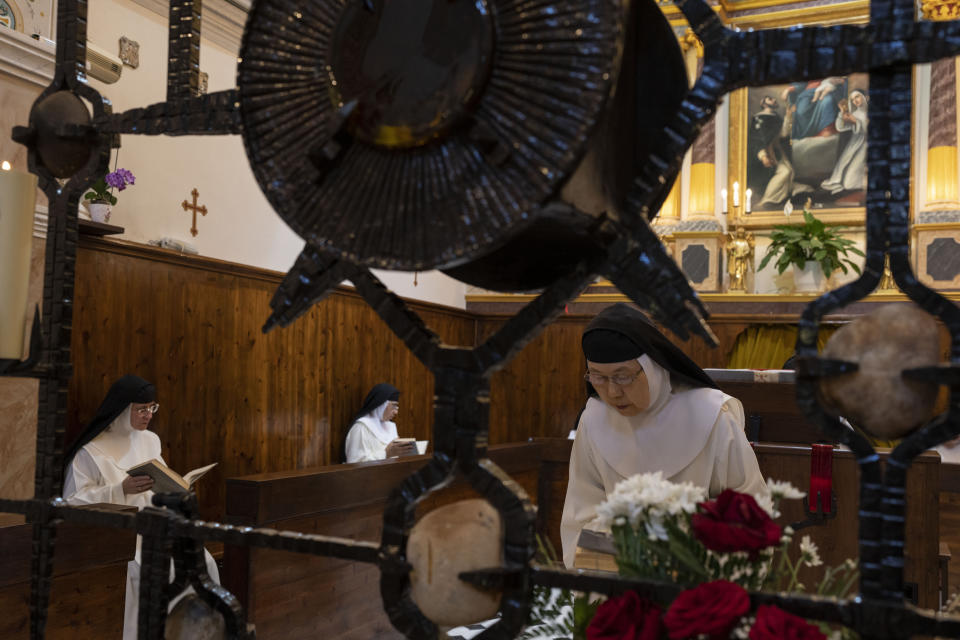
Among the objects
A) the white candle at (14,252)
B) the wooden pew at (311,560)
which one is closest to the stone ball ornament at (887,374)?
the white candle at (14,252)

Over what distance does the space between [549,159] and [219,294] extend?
6.75 meters

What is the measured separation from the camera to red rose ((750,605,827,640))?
0.86 meters

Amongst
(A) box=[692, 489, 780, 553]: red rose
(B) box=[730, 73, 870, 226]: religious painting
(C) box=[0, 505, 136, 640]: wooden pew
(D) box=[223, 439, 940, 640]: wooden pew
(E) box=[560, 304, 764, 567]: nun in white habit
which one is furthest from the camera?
(B) box=[730, 73, 870, 226]: religious painting

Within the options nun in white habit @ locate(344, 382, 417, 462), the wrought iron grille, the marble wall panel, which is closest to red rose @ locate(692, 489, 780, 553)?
the wrought iron grille

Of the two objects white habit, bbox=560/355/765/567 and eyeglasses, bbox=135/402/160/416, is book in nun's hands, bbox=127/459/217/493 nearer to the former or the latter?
eyeglasses, bbox=135/402/160/416

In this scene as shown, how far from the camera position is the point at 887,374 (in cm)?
→ 88

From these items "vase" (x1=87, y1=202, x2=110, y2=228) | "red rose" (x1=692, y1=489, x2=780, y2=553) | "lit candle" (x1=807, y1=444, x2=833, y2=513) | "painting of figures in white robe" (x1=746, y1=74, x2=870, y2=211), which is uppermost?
"painting of figures in white robe" (x1=746, y1=74, x2=870, y2=211)

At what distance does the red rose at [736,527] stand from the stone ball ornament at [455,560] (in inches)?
9.7

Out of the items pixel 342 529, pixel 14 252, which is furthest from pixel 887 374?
pixel 342 529

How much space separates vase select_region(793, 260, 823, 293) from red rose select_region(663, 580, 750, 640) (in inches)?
390

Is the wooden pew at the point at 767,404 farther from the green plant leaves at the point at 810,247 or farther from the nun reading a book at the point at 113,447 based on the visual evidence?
the green plant leaves at the point at 810,247

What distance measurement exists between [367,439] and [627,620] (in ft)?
25.4

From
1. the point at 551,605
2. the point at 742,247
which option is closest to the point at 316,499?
the point at 551,605

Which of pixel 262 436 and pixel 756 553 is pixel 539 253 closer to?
pixel 756 553
